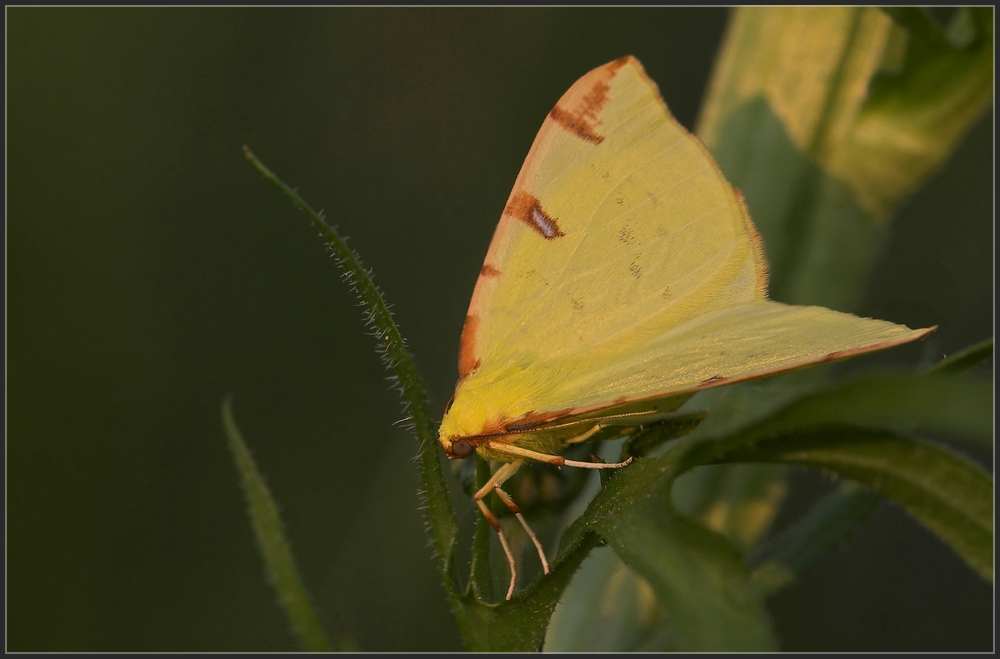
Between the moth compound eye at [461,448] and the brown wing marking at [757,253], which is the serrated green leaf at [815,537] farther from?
the moth compound eye at [461,448]

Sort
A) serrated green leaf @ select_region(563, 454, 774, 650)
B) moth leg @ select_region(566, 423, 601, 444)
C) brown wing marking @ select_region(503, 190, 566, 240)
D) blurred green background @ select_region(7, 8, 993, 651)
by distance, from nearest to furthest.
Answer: serrated green leaf @ select_region(563, 454, 774, 650)
moth leg @ select_region(566, 423, 601, 444)
brown wing marking @ select_region(503, 190, 566, 240)
blurred green background @ select_region(7, 8, 993, 651)

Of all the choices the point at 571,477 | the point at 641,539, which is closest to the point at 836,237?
the point at 571,477

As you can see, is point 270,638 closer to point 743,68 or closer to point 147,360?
point 147,360

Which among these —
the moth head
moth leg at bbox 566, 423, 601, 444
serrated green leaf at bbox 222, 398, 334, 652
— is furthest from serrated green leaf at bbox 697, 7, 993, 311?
A: serrated green leaf at bbox 222, 398, 334, 652

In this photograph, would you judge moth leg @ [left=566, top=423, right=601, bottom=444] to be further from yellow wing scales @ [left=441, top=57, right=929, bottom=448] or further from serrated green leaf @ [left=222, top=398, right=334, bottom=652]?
serrated green leaf @ [left=222, top=398, right=334, bottom=652]

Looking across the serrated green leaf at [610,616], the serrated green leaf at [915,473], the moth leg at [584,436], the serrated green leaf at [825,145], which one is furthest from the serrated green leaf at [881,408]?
the serrated green leaf at [825,145]

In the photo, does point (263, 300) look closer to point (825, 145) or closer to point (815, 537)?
point (825, 145)
